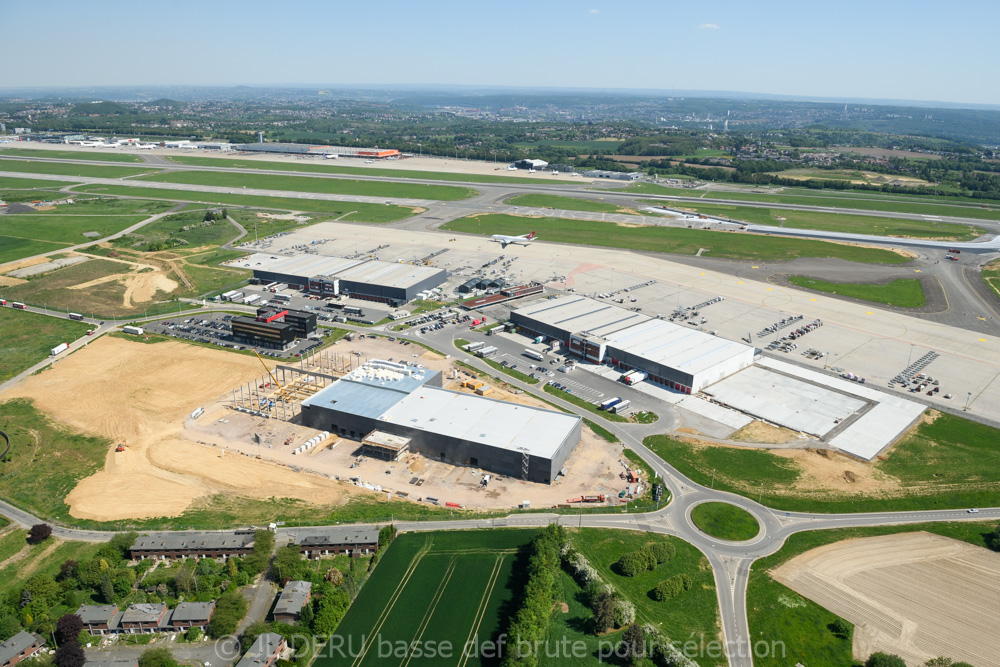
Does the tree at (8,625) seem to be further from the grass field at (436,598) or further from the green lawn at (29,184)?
the green lawn at (29,184)

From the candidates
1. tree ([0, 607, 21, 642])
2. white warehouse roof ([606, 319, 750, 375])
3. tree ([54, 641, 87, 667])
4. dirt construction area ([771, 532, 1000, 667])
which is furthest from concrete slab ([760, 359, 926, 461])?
tree ([0, 607, 21, 642])

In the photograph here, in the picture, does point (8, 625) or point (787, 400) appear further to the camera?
point (787, 400)

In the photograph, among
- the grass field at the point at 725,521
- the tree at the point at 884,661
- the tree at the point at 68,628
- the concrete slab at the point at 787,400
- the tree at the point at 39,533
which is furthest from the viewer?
the concrete slab at the point at 787,400

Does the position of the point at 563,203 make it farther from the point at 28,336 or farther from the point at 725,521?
the point at 725,521

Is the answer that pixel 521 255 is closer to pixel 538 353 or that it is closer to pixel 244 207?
pixel 538 353

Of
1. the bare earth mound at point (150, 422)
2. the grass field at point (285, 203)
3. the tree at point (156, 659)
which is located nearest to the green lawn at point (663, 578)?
the bare earth mound at point (150, 422)

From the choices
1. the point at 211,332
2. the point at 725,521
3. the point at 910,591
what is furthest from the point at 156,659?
the point at 211,332

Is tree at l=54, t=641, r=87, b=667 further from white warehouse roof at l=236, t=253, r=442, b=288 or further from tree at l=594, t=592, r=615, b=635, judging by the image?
white warehouse roof at l=236, t=253, r=442, b=288
